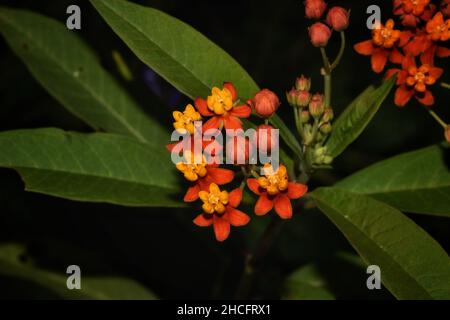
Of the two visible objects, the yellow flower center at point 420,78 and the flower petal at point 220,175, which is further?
the yellow flower center at point 420,78

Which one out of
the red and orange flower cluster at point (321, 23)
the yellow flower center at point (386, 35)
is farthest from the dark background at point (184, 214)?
the yellow flower center at point (386, 35)

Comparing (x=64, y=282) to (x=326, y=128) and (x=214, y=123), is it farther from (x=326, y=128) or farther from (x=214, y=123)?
(x=326, y=128)

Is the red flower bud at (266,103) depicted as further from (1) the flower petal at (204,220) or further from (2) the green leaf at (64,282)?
(2) the green leaf at (64,282)

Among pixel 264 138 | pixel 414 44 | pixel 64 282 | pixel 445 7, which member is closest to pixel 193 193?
pixel 264 138

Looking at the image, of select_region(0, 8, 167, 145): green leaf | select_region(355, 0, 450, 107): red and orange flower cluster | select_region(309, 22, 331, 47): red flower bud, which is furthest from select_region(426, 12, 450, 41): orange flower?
select_region(0, 8, 167, 145): green leaf

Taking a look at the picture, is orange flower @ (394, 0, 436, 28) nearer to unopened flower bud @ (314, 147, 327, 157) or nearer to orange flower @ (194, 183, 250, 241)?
unopened flower bud @ (314, 147, 327, 157)

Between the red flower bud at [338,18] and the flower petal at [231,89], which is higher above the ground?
the red flower bud at [338,18]
